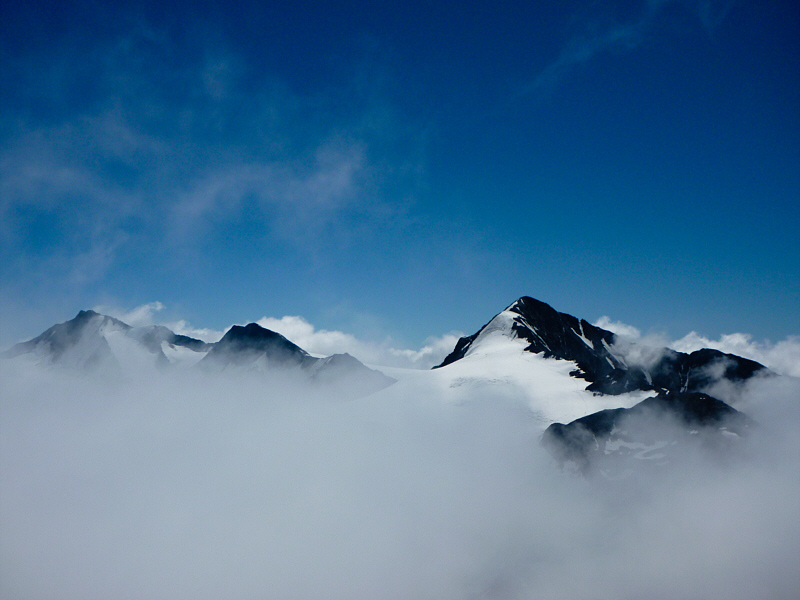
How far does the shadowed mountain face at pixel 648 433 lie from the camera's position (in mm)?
79812

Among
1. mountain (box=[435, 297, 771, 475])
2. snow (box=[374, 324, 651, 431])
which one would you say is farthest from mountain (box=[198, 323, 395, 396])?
mountain (box=[435, 297, 771, 475])

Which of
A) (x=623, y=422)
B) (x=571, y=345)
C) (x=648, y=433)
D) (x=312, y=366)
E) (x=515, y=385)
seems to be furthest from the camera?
(x=312, y=366)

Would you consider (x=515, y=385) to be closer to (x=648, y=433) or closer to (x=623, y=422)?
(x=623, y=422)

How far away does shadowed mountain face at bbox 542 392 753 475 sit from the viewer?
7981 cm

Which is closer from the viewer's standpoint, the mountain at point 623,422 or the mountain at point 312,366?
the mountain at point 623,422

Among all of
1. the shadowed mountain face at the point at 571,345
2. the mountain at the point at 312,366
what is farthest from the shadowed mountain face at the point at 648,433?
the mountain at the point at 312,366

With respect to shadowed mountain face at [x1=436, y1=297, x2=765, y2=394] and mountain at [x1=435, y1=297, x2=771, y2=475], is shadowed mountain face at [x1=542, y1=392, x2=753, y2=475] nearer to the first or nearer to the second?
mountain at [x1=435, y1=297, x2=771, y2=475]

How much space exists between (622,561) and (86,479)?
14038 centimetres

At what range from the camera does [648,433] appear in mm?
81500

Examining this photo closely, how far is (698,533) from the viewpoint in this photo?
72.6 meters

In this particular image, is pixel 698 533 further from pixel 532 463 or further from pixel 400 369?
pixel 400 369

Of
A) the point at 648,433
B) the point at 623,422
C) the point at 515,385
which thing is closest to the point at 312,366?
the point at 515,385

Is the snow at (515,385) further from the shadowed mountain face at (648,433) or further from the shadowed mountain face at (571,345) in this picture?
the shadowed mountain face at (648,433)

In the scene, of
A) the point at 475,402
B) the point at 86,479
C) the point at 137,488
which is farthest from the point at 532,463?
the point at 86,479
